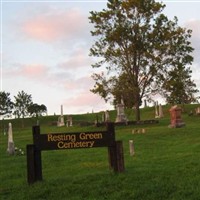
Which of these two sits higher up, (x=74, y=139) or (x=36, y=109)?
(x=36, y=109)

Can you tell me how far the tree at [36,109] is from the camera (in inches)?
2987

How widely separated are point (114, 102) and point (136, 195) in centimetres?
3569

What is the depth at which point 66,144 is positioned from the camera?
39.0 feet

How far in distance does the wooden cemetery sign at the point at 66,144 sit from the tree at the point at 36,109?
6026cm

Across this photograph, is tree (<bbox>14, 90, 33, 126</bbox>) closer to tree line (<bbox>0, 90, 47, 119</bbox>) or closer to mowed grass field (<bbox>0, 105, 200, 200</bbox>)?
tree line (<bbox>0, 90, 47, 119</bbox>)

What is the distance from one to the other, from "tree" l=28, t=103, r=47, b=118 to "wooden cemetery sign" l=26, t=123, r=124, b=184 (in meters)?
60.3

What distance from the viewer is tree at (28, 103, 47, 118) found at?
75.9 meters

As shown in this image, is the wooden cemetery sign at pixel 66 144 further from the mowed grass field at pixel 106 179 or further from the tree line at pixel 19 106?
the tree line at pixel 19 106

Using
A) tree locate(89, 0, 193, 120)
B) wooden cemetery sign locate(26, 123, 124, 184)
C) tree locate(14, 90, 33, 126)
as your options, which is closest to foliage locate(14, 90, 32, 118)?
tree locate(14, 90, 33, 126)

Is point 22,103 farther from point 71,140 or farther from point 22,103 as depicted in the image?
point 71,140

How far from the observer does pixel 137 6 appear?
4259 centimetres

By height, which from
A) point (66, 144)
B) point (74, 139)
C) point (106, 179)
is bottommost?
point (106, 179)

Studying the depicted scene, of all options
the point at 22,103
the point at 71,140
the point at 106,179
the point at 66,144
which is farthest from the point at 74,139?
the point at 22,103

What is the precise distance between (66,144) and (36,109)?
220ft
